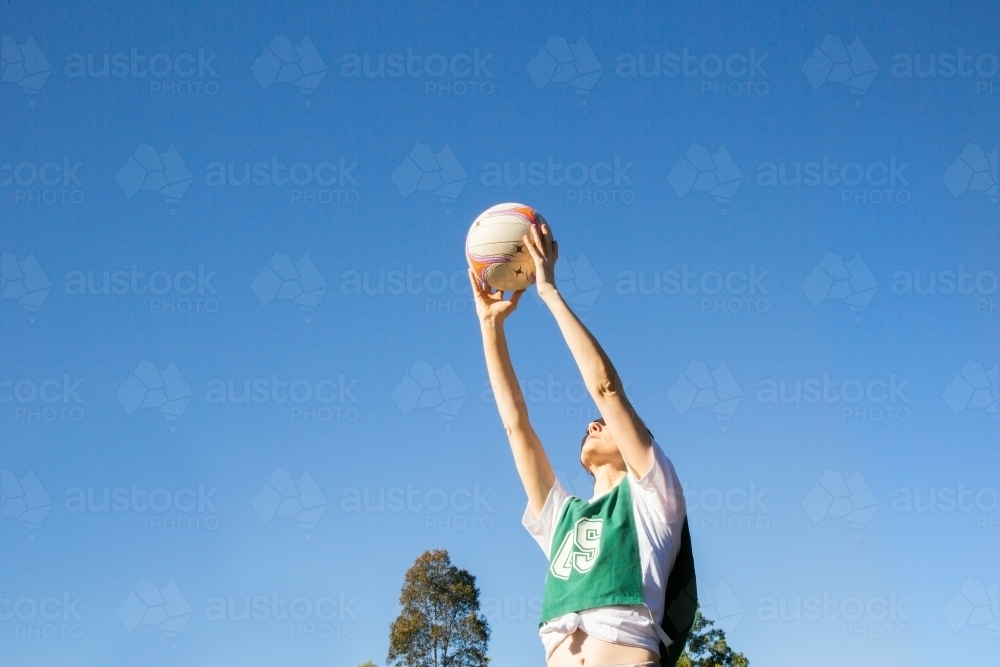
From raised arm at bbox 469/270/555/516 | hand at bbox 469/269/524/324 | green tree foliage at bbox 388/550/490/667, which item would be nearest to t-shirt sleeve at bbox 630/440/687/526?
raised arm at bbox 469/270/555/516

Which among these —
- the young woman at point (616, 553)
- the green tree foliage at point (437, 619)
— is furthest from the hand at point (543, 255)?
the green tree foliage at point (437, 619)

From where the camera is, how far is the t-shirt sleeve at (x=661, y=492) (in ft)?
18.4

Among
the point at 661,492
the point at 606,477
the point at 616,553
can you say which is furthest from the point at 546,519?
the point at 661,492

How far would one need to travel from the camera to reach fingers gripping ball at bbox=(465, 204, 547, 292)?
6.55 meters

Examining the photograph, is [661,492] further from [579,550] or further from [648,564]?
[579,550]

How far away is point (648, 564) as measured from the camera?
555 cm

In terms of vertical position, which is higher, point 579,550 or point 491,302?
point 491,302

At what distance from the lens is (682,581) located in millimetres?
5668

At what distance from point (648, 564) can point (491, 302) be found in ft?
6.05

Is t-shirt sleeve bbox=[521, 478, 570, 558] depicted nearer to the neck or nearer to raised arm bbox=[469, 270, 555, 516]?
raised arm bbox=[469, 270, 555, 516]

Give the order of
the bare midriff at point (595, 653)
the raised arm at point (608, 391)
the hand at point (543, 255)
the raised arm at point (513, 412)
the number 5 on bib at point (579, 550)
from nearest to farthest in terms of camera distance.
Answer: the bare midriff at point (595, 653) → the raised arm at point (608, 391) → the number 5 on bib at point (579, 550) → the hand at point (543, 255) → the raised arm at point (513, 412)

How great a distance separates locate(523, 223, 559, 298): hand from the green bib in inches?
41.0

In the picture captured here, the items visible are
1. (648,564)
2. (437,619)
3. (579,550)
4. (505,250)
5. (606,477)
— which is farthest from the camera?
(437,619)

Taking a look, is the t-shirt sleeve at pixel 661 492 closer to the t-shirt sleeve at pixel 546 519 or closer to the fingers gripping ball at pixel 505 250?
the t-shirt sleeve at pixel 546 519
